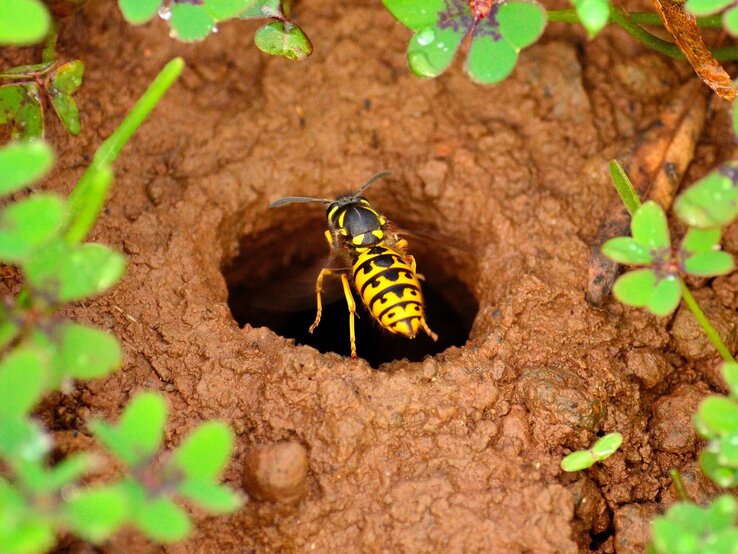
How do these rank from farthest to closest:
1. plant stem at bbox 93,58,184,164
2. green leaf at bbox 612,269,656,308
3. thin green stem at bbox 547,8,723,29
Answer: thin green stem at bbox 547,8,723,29 < green leaf at bbox 612,269,656,308 < plant stem at bbox 93,58,184,164

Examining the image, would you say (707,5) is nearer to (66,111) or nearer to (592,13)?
(592,13)

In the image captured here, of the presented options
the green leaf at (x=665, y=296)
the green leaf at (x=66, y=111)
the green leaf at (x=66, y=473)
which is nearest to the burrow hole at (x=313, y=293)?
the green leaf at (x=66, y=111)

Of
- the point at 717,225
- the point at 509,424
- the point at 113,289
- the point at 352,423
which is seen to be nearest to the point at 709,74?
the point at 717,225

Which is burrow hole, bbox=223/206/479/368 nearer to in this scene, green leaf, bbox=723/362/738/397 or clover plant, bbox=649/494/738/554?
green leaf, bbox=723/362/738/397

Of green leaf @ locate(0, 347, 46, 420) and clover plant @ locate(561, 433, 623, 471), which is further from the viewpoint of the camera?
clover plant @ locate(561, 433, 623, 471)

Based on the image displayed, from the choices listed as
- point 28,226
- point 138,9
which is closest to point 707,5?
point 138,9

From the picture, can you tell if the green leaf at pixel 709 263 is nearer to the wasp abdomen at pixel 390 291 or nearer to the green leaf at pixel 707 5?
the green leaf at pixel 707 5

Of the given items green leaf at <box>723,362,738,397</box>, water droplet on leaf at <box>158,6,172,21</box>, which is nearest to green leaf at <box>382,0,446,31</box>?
water droplet on leaf at <box>158,6,172,21</box>
